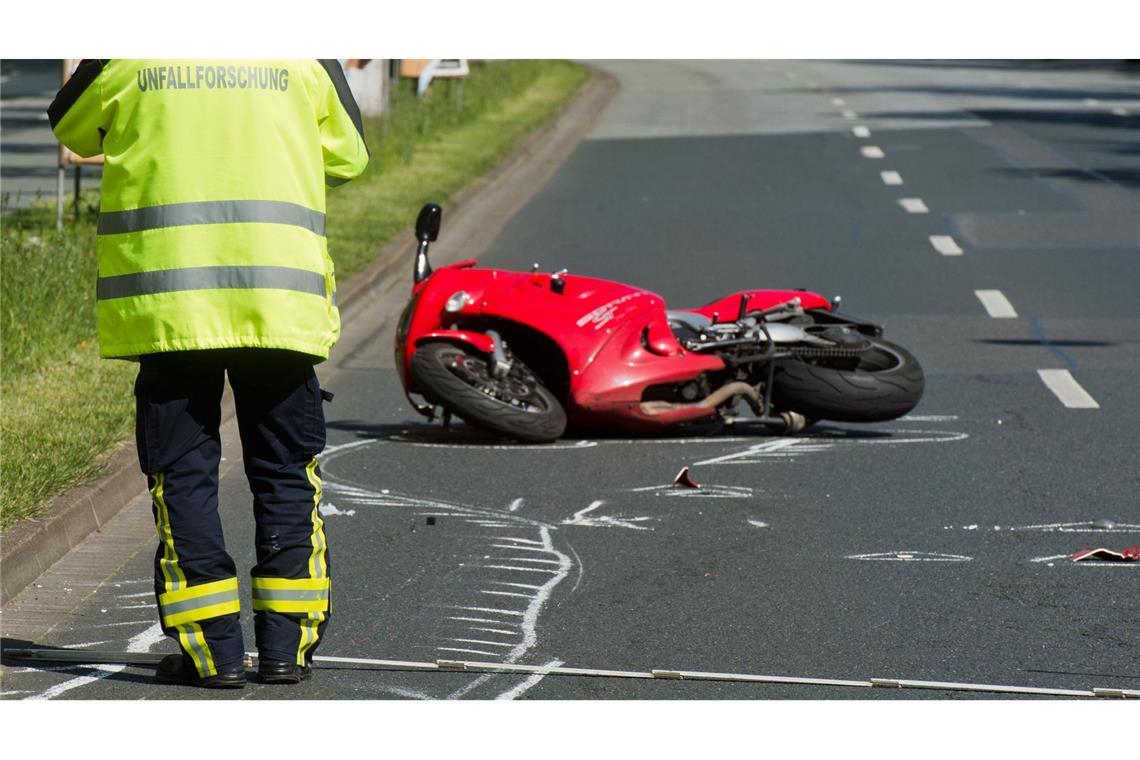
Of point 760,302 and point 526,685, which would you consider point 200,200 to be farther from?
point 760,302

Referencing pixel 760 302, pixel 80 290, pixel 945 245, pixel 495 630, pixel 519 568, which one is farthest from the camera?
pixel 945 245

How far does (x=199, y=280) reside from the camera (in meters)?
4.81

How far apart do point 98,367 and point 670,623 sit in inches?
183

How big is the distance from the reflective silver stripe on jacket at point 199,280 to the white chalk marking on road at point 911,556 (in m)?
2.70

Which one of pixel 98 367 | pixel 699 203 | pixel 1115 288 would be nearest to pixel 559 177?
pixel 699 203

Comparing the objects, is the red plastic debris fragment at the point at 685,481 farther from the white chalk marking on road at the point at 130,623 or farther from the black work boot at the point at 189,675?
the black work boot at the point at 189,675

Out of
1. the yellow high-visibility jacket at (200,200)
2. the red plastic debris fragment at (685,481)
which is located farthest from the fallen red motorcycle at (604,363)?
the yellow high-visibility jacket at (200,200)

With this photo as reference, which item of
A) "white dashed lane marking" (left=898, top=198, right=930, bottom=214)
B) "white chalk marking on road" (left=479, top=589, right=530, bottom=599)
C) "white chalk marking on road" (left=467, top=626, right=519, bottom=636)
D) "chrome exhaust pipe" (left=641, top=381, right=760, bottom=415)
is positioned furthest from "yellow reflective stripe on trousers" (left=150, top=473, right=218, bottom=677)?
"white dashed lane marking" (left=898, top=198, right=930, bottom=214)

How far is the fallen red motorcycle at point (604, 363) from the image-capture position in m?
8.70

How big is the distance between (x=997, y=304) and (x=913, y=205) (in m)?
5.44

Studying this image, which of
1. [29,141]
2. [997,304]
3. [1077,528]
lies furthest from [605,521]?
[29,141]

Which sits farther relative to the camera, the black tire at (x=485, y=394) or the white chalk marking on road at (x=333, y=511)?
the black tire at (x=485, y=394)

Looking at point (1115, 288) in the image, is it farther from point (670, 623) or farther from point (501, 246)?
point (670, 623)

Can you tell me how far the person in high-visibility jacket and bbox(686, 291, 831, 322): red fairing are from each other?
174 inches
